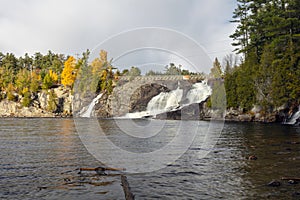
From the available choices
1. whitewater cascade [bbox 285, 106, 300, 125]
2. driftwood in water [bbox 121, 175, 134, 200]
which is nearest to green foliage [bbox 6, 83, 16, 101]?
whitewater cascade [bbox 285, 106, 300, 125]

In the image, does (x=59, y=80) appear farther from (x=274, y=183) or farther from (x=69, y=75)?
(x=274, y=183)

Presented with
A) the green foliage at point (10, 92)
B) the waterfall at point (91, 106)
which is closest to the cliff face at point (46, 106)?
the green foliage at point (10, 92)

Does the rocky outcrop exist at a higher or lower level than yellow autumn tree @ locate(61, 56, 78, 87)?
lower

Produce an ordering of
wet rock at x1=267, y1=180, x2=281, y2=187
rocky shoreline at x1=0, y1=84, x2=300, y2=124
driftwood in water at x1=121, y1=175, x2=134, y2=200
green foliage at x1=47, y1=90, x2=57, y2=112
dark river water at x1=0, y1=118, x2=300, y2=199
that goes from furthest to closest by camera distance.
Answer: green foliage at x1=47, y1=90, x2=57, y2=112
rocky shoreline at x1=0, y1=84, x2=300, y2=124
wet rock at x1=267, y1=180, x2=281, y2=187
dark river water at x1=0, y1=118, x2=300, y2=199
driftwood in water at x1=121, y1=175, x2=134, y2=200

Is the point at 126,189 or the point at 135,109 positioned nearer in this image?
the point at 126,189

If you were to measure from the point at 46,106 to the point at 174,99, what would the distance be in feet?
185

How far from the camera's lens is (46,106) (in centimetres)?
11025

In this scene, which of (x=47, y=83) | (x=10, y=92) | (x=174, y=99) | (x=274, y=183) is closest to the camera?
(x=274, y=183)

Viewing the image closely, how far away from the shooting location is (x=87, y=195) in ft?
31.6

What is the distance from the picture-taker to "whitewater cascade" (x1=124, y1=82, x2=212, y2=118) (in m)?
74.1

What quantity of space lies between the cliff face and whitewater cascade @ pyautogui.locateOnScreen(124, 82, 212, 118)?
40.2 meters

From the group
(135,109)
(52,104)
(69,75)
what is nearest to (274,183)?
(135,109)

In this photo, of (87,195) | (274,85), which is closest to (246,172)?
(87,195)

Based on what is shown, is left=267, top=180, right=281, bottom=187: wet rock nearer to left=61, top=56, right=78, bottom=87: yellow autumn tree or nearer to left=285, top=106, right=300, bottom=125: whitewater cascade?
left=285, top=106, right=300, bottom=125: whitewater cascade
